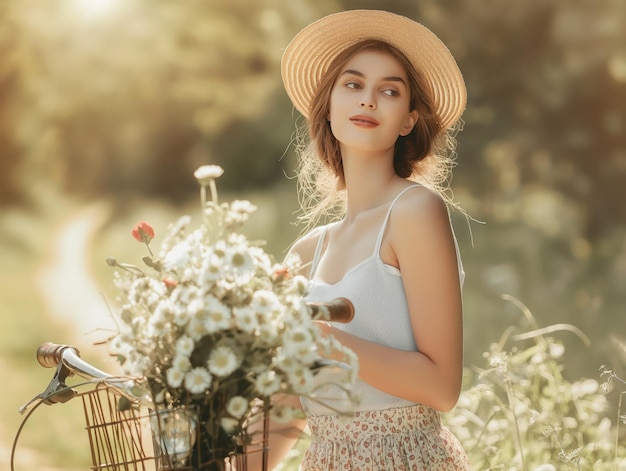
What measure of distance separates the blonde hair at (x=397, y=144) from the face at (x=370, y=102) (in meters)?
0.05

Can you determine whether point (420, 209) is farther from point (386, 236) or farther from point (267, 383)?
point (267, 383)

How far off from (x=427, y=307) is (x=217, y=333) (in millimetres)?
842

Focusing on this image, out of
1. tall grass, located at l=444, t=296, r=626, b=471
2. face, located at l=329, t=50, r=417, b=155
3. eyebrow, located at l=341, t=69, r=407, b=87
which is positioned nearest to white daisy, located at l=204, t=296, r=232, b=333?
face, located at l=329, t=50, r=417, b=155

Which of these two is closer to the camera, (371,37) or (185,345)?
(185,345)

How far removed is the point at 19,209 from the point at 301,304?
5166 mm

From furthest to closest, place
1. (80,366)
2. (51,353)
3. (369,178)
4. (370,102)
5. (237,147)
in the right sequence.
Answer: (237,147) < (369,178) < (370,102) < (51,353) < (80,366)

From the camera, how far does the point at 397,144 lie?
2533 millimetres

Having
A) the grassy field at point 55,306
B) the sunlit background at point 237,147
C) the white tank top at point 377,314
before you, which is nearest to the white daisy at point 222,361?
the white tank top at point 377,314

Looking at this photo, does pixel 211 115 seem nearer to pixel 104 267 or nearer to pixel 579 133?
pixel 104 267

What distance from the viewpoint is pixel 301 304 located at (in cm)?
136

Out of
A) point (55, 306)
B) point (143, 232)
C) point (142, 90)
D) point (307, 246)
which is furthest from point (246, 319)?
point (142, 90)

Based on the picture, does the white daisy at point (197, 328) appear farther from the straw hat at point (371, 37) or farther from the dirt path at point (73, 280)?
the dirt path at point (73, 280)

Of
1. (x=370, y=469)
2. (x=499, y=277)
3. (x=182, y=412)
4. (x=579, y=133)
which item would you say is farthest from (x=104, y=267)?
(x=182, y=412)

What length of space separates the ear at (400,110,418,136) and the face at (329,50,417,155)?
0.02 metres
